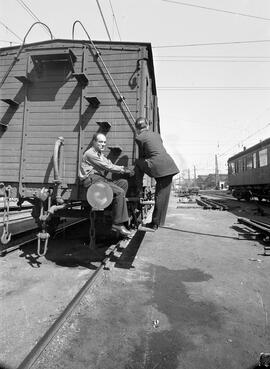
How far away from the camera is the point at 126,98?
193 inches

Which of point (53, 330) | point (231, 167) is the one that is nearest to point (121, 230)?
point (53, 330)

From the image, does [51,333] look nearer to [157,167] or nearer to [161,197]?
[161,197]

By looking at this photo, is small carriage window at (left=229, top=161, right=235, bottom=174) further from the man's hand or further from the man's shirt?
the man's shirt

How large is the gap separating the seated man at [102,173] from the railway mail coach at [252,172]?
555 inches

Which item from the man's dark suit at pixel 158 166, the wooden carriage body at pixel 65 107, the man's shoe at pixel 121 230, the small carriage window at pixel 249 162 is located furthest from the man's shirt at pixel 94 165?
the small carriage window at pixel 249 162

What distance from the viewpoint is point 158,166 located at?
427 centimetres

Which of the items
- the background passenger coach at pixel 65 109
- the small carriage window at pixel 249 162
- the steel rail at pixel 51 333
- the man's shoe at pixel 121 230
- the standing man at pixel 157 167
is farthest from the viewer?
the small carriage window at pixel 249 162

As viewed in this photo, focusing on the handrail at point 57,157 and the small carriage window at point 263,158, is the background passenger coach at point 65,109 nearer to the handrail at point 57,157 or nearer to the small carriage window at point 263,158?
the handrail at point 57,157

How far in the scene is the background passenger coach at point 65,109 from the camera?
4.84 metres

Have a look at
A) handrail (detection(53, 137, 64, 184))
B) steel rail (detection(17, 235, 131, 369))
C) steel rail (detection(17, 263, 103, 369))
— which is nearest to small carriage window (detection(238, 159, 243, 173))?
handrail (detection(53, 137, 64, 184))

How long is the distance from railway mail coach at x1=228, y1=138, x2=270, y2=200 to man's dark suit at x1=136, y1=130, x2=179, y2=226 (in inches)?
539

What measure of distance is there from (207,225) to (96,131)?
Result: 6.14 m

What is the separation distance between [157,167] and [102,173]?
998 mm

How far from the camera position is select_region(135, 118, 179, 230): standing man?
4.28 m
